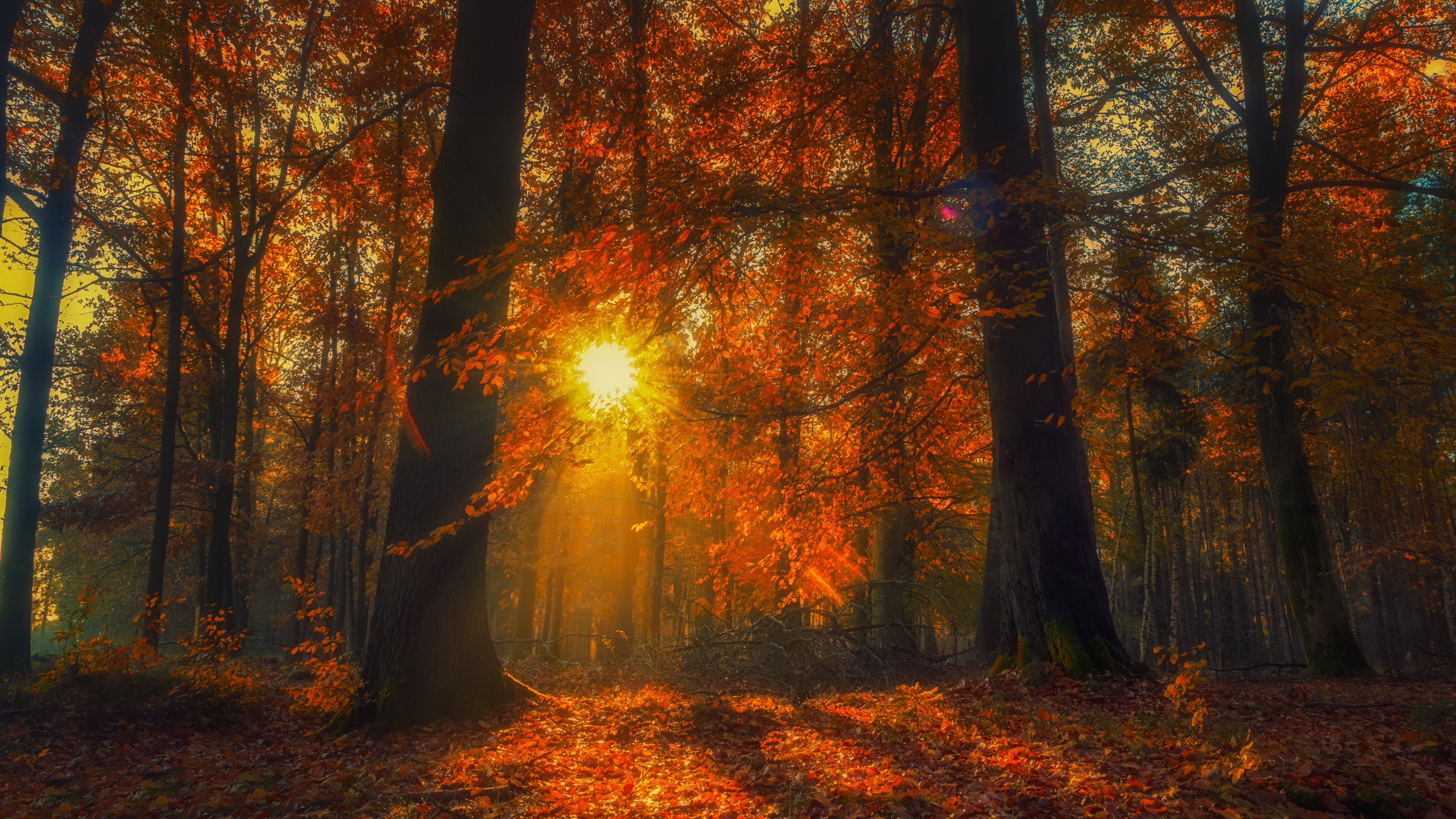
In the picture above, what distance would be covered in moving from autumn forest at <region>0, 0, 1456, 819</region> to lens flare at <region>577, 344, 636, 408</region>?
0.21 ft

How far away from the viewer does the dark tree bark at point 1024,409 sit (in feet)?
21.1

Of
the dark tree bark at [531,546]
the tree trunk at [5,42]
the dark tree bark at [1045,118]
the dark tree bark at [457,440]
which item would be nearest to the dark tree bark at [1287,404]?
the dark tree bark at [1045,118]

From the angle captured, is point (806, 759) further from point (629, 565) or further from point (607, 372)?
point (629, 565)

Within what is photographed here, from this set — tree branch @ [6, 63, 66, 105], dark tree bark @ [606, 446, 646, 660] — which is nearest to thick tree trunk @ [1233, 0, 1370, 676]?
dark tree bark @ [606, 446, 646, 660]

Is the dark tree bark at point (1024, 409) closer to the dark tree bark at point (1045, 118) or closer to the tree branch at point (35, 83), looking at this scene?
the dark tree bark at point (1045, 118)

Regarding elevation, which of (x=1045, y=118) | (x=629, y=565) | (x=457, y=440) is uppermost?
(x=1045, y=118)

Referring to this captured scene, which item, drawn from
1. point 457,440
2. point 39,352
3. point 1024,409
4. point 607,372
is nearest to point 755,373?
point 607,372

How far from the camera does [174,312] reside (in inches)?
496

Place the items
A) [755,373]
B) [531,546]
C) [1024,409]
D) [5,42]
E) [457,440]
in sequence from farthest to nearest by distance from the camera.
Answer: [531,546], [755,373], [5,42], [457,440], [1024,409]

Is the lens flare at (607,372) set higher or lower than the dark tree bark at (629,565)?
higher

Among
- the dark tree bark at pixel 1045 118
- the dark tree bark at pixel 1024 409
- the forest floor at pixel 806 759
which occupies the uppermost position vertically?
the dark tree bark at pixel 1045 118

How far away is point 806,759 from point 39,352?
1192cm

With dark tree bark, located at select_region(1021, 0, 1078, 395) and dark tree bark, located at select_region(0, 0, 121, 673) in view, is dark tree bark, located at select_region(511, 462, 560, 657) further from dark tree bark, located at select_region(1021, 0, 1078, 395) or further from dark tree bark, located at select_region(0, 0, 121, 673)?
dark tree bark, located at select_region(1021, 0, 1078, 395)

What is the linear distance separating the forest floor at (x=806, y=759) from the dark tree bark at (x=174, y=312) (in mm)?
6075
